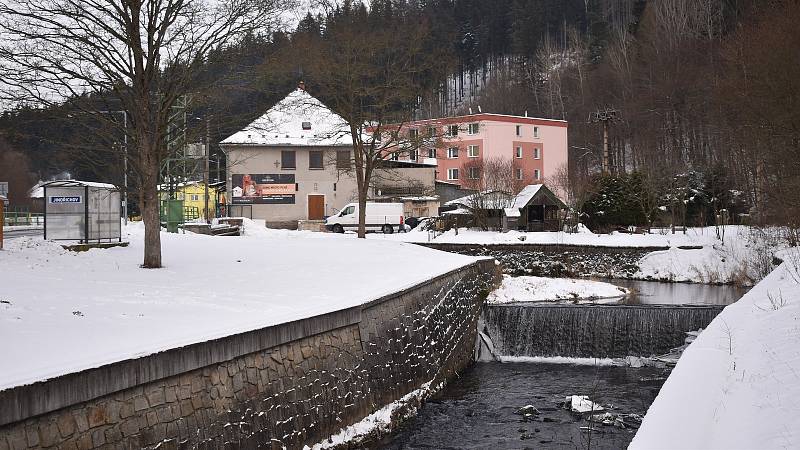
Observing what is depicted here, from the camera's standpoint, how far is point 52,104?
594 inches

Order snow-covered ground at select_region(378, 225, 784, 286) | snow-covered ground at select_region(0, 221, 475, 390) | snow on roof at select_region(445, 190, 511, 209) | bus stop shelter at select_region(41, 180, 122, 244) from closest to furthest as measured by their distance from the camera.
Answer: snow-covered ground at select_region(0, 221, 475, 390)
bus stop shelter at select_region(41, 180, 122, 244)
snow-covered ground at select_region(378, 225, 784, 286)
snow on roof at select_region(445, 190, 511, 209)

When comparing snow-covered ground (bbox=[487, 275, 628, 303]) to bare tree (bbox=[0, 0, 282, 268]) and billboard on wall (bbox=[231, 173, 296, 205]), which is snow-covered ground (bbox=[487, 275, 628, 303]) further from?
billboard on wall (bbox=[231, 173, 296, 205])

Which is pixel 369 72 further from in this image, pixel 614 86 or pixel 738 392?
pixel 614 86

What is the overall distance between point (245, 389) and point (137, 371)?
75.9 inches

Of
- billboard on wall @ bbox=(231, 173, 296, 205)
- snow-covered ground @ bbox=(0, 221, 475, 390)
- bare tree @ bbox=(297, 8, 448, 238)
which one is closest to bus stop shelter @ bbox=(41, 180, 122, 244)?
snow-covered ground @ bbox=(0, 221, 475, 390)

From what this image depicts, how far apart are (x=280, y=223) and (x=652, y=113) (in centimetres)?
3169

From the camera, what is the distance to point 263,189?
53156 millimetres

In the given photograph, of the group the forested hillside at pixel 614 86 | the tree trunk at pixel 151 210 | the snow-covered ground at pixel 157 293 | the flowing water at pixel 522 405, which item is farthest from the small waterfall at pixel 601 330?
the tree trunk at pixel 151 210

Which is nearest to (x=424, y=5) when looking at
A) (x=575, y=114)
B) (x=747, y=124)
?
(x=575, y=114)

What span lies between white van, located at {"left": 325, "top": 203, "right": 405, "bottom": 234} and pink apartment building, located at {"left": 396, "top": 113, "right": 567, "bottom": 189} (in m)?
19.4

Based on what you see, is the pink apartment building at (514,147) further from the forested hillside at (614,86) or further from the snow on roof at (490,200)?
the snow on roof at (490,200)

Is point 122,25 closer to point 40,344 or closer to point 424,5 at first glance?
point 40,344

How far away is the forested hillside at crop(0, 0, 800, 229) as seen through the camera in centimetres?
1753

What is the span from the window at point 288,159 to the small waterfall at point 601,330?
3434 centimetres
